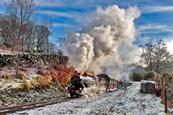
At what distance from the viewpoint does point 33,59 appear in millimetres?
46969

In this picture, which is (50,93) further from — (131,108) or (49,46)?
(49,46)

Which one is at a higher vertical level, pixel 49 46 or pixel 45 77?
pixel 49 46

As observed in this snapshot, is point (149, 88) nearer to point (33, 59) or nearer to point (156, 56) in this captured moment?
point (33, 59)

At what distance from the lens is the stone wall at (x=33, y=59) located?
4202cm

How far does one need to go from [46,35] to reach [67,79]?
134 feet

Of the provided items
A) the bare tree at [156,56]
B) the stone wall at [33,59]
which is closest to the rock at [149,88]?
the stone wall at [33,59]

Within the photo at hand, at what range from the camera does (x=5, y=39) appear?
73.9 meters

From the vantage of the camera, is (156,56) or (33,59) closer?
(33,59)

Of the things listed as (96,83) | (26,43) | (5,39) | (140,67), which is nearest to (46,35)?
(26,43)

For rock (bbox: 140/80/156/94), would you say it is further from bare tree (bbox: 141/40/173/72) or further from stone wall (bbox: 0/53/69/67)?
bare tree (bbox: 141/40/173/72)

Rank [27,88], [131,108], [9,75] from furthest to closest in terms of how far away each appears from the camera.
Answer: [9,75] < [27,88] < [131,108]

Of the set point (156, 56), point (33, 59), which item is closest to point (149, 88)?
point (33, 59)

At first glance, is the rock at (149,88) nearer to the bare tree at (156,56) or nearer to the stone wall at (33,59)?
the stone wall at (33,59)

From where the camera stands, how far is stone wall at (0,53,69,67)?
42.0 metres
